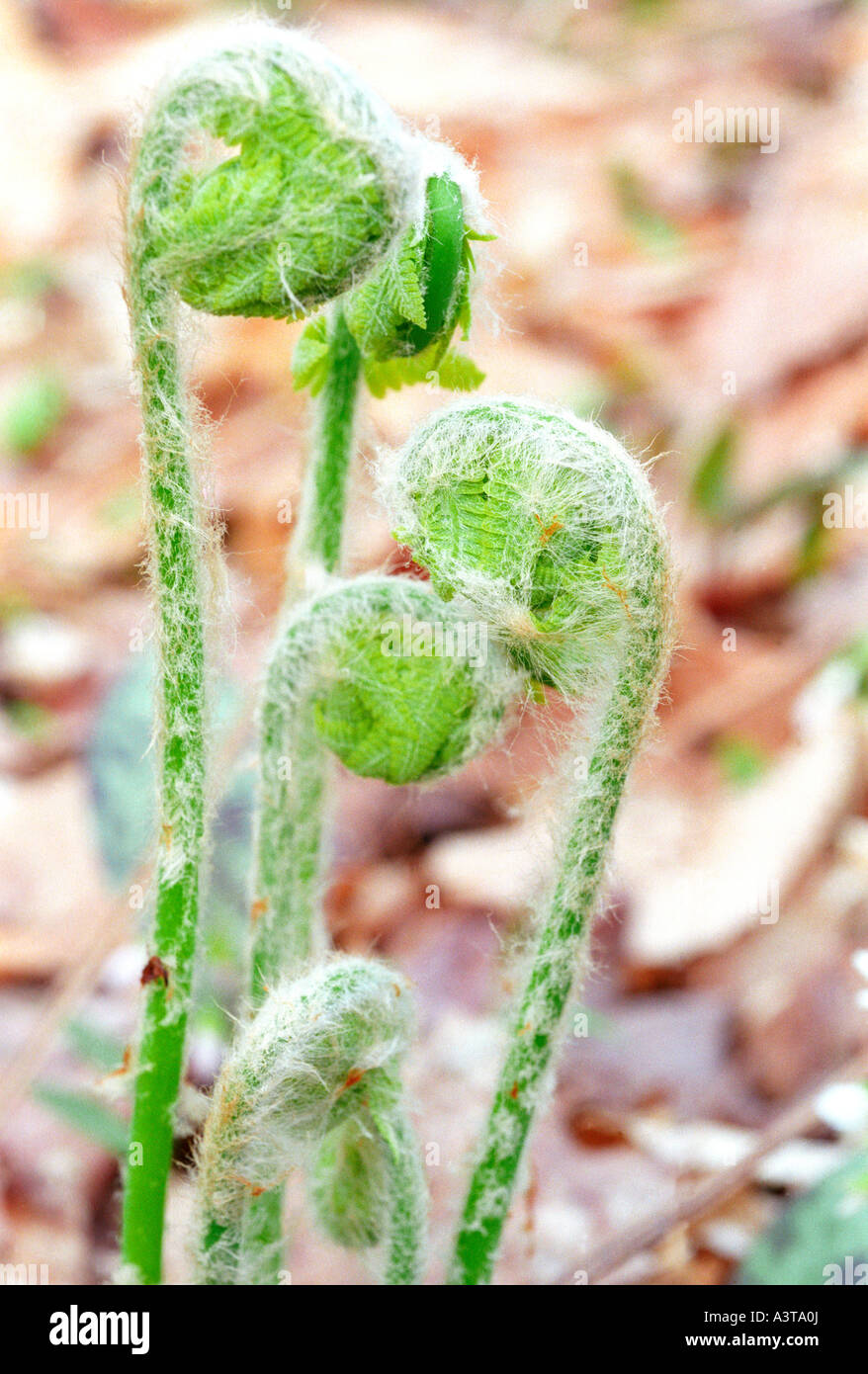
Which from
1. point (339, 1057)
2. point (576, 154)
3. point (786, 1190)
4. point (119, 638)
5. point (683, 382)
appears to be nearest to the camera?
point (339, 1057)

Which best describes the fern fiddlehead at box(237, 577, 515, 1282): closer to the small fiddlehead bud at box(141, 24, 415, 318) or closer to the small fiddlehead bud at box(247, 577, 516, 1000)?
the small fiddlehead bud at box(247, 577, 516, 1000)

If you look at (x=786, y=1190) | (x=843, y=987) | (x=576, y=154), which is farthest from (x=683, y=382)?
(x=786, y=1190)

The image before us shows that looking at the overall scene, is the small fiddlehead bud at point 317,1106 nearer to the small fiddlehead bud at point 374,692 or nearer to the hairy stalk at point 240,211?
the small fiddlehead bud at point 374,692

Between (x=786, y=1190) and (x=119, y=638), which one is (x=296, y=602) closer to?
(x=786, y=1190)

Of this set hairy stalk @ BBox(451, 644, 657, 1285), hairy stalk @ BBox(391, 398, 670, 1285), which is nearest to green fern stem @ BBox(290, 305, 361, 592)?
hairy stalk @ BBox(391, 398, 670, 1285)

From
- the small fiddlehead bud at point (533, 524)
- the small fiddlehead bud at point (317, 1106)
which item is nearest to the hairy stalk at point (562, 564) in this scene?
the small fiddlehead bud at point (533, 524)

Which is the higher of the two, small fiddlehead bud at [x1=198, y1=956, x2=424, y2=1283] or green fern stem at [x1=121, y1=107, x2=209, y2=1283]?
green fern stem at [x1=121, y1=107, x2=209, y2=1283]
